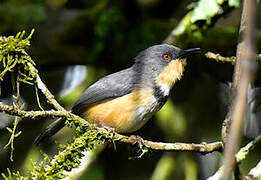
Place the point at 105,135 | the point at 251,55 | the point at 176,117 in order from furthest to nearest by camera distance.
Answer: the point at 176,117, the point at 105,135, the point at 251,55

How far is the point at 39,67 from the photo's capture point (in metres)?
5.91

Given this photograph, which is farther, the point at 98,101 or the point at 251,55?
the point at 98,101

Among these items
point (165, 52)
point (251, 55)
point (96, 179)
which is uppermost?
point (251, 55)

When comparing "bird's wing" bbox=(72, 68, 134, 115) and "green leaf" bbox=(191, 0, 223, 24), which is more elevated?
"green leaf" bbox=(191, 0, 223, 24)

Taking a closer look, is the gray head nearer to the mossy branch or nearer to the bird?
the bird

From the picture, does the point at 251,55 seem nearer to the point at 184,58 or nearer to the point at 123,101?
the point at 123,101

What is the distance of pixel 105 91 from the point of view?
4.27 metres

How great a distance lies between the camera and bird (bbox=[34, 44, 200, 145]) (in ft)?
13.2

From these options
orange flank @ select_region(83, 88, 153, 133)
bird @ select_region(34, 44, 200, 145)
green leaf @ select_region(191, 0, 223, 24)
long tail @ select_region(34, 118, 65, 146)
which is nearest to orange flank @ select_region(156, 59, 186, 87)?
bird @ select_region(34, 44, 200, 145)

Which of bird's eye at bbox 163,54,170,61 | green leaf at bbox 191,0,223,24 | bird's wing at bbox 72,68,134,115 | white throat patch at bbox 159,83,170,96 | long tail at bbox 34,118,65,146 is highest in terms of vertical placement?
green leaf at bbox 191,0,223,24

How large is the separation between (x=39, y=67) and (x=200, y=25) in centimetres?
255

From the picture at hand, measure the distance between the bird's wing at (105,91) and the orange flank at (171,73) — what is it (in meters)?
0.36

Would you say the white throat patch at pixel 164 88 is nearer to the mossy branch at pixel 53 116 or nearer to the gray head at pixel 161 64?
the gray head at pixel 161 64

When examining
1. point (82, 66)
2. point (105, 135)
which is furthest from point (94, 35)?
point (105, 135)
